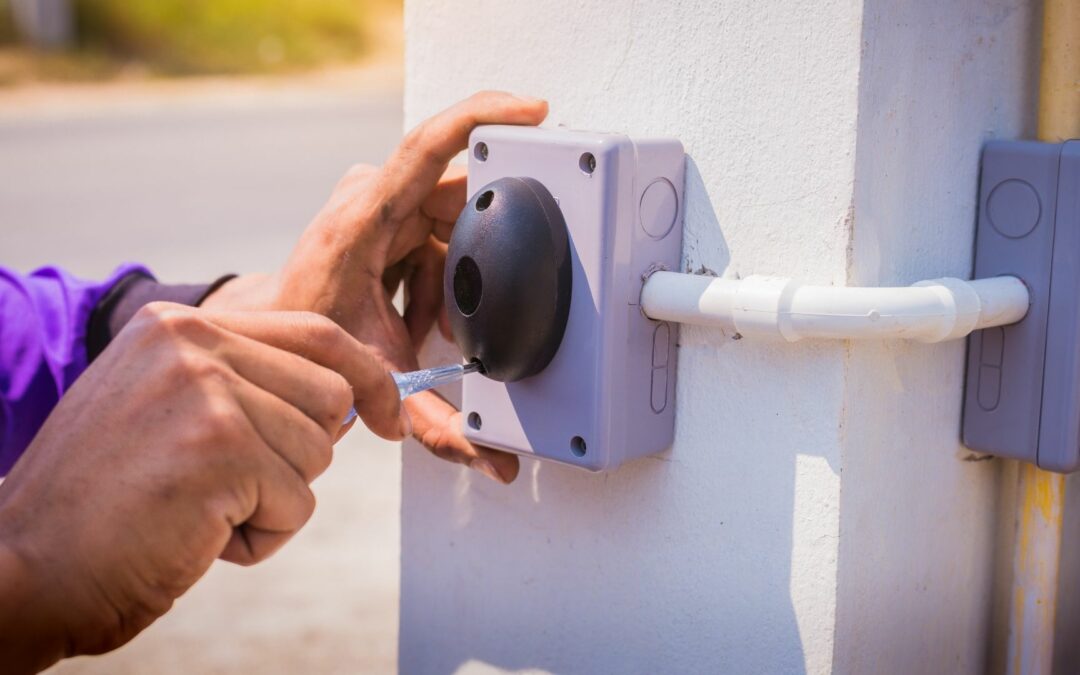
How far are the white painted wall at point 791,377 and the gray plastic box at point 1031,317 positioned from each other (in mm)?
22

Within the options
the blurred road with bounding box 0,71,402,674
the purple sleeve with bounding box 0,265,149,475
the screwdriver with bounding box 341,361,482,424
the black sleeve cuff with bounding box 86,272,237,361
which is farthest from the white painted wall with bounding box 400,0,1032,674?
the blurred road with bounding box 0,71,402,674

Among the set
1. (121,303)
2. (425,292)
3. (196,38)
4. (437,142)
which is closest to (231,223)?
(121,303)

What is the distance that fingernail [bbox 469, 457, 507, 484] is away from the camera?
1097mm

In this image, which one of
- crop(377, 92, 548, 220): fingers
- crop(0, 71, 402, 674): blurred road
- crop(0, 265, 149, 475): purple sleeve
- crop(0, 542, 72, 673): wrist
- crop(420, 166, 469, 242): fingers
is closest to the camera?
crop(0, 542, 72, 673): wrist

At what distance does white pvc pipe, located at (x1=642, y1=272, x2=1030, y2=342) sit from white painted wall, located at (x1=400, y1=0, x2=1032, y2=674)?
4 centimetres

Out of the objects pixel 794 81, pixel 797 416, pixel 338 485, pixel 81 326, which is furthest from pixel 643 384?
pixel 338 485

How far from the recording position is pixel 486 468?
110 cm

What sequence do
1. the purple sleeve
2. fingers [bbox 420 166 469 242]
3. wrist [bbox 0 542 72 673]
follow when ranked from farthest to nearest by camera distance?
the purple sleeve → fingers [bbox 420 166 469 242] → wrist [bbox 0 542 72 673]

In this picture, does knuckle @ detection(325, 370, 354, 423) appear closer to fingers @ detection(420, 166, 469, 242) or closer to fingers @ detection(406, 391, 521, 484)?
fingers @ detection(406, 391, 521, 484)

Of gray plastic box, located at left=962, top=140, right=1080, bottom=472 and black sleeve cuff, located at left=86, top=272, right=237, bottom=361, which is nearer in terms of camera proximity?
gray plastic box, located at left=962, top=140, right=1080, bottom=472

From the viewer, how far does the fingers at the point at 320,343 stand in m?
0.89

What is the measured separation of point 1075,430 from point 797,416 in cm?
24

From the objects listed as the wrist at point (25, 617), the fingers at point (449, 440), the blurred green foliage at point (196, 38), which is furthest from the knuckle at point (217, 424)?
the blurred green foliage at point (196, 38)

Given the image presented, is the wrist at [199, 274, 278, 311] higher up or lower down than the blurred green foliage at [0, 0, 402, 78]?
lower down
